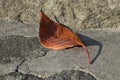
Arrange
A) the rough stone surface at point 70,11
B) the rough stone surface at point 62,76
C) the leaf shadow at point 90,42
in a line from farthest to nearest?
the rough stone surface at point 70,11 → the leaf shadow at point 90,42 → the rough stone surface at point 62,76

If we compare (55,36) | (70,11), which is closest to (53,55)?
(55,36)

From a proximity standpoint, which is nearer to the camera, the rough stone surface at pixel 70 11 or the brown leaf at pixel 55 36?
the brown leaf at pixel 55 36

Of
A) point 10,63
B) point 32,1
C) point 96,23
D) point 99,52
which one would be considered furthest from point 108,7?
point 10,63

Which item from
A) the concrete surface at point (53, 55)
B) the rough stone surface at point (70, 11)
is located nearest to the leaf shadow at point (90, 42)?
the concrete surface at point (53, 55)

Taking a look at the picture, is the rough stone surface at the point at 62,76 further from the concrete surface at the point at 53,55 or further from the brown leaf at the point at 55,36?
the brown leaf at the point at 55,36

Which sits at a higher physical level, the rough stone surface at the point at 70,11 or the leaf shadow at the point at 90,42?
the rough stone surface at the point at 70,11

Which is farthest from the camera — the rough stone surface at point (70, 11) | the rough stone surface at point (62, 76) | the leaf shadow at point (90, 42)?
the rough stone surface at point (70, 11)

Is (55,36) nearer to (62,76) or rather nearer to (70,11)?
(70,11)
